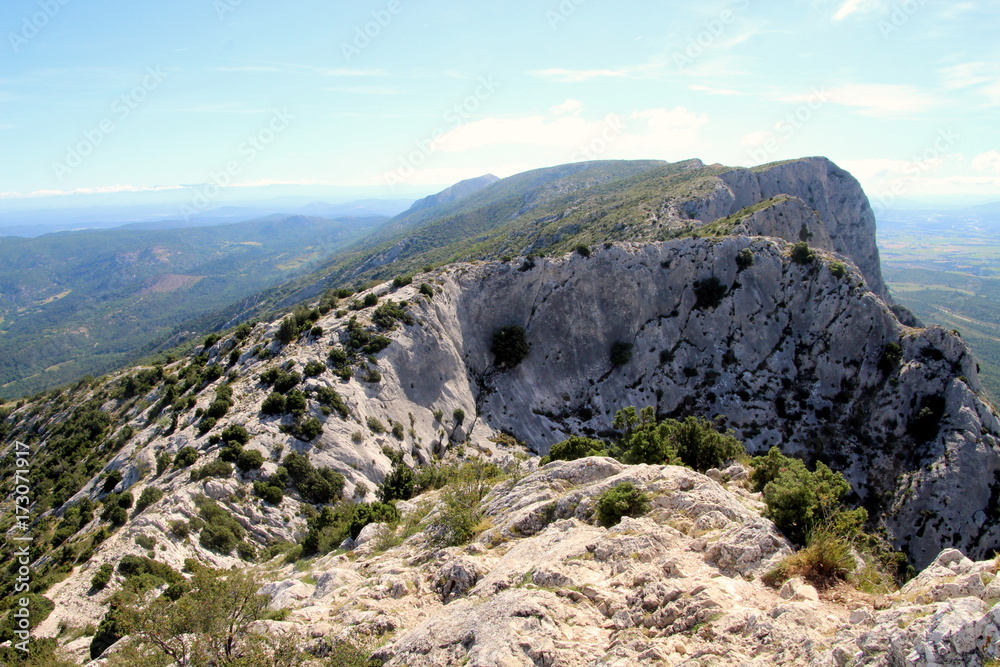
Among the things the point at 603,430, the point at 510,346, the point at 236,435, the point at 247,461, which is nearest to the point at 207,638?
the point at 247,461

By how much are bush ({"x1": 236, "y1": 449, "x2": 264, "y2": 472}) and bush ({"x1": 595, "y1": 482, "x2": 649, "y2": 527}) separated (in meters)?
24.6

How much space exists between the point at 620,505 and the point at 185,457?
29.4m

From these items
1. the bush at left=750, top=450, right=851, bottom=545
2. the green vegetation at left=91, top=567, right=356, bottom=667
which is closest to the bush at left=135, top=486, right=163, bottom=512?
the green vegetation at left=91, top=567, right=356, bottom=667

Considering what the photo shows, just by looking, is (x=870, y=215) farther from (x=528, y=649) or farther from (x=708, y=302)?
(x=528, y=649)

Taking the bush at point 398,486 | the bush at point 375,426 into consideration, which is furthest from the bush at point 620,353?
the bush at point 398,486

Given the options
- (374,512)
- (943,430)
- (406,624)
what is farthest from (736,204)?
(406,624)

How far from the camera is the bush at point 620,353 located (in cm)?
5738

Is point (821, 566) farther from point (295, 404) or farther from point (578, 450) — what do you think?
point (295, 404)

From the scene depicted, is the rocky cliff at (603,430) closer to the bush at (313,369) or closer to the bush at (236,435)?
the bush at (313,369)

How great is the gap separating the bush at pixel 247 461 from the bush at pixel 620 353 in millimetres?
40270

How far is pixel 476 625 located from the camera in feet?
41.8

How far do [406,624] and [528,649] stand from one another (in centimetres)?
558

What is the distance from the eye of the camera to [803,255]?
193 feet

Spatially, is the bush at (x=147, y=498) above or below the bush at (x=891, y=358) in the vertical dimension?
below
